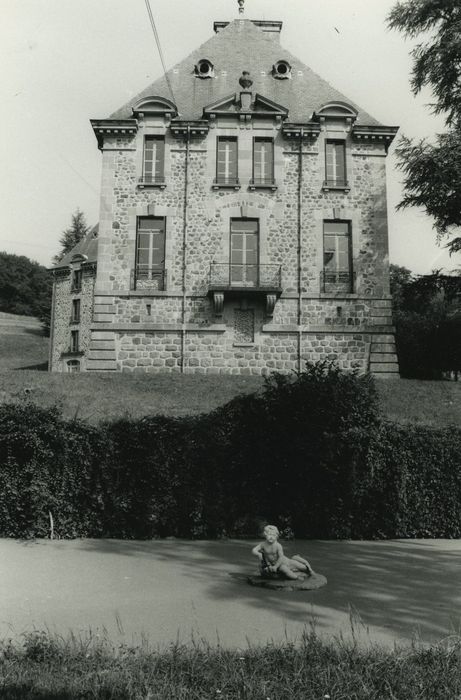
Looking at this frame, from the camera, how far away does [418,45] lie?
21938 millimetres

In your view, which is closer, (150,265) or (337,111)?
(150,265)

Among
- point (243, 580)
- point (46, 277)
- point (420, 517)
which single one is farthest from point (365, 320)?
point (46, 277)

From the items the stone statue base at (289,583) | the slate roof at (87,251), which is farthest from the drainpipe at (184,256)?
the slate roof at (87,251)

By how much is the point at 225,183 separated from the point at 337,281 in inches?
238

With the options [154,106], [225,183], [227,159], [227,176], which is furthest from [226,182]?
[154,106]

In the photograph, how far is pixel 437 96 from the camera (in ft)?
73.7

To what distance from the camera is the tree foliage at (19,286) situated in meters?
86.5

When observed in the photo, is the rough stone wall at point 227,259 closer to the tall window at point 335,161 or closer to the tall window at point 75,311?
the tall window at point 335,161

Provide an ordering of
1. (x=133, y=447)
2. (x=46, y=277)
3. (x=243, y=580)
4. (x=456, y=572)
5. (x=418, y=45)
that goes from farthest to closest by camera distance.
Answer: (x=46, y=277) < (x=418, y=45) < (x=133, y=447) < (x=456, y=572) < (x=243, y=580)

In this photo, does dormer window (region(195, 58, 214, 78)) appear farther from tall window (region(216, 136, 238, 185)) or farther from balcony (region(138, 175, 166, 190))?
balcony (region(138, 175, 166, 190))

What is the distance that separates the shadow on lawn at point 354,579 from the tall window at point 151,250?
16.2 meters

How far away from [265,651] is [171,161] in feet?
75.8

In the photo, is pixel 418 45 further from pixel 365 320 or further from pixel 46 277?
pixel 46 277

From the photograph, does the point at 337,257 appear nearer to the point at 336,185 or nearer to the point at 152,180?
the point at 336,185
